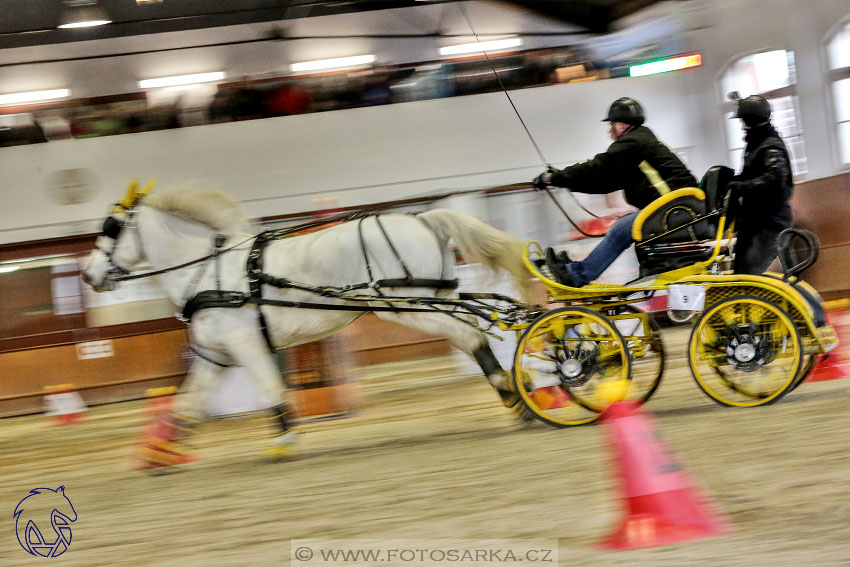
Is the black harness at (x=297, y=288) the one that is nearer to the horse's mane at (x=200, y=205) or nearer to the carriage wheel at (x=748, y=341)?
the horse's mane at (x=200, y=205)

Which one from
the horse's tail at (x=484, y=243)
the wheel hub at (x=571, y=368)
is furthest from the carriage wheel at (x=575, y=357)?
the horse's tail at (x=484, y=243)

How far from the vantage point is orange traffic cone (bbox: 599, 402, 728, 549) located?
300cm

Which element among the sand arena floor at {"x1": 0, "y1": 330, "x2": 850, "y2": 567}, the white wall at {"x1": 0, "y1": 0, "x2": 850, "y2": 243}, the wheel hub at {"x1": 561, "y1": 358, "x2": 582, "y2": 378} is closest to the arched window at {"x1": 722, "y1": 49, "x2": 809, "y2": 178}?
the white wall at {"x1": 0, "y1": 0, "x2": 850, "y2": 243}

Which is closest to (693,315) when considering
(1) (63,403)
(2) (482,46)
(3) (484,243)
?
(3) (484,243)

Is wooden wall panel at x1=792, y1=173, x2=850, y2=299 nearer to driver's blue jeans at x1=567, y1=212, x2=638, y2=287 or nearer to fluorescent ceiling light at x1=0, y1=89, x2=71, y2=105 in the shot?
driver's blue jeans at x1=567, y1=212, x2=638, y2=287

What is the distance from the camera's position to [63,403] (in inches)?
391

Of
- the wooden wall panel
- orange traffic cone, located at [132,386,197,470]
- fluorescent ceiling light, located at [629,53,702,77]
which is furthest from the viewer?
fluorescent ceiling light, located at [629,53,702,77]

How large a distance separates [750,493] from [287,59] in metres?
9.44

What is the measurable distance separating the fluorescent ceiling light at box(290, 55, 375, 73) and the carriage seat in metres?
7.58

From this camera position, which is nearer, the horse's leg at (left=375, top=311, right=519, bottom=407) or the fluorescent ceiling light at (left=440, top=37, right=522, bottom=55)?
the horse's leg at (left=375, top=311, right=519, bottom=407)

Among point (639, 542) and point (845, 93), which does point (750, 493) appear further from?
point (845, 93)

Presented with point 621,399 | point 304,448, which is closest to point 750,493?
point 621,399

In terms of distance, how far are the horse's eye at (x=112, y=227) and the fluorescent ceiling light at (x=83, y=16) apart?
646 cm

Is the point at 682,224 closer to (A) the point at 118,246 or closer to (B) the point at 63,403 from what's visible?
(A) the point at 118,246
